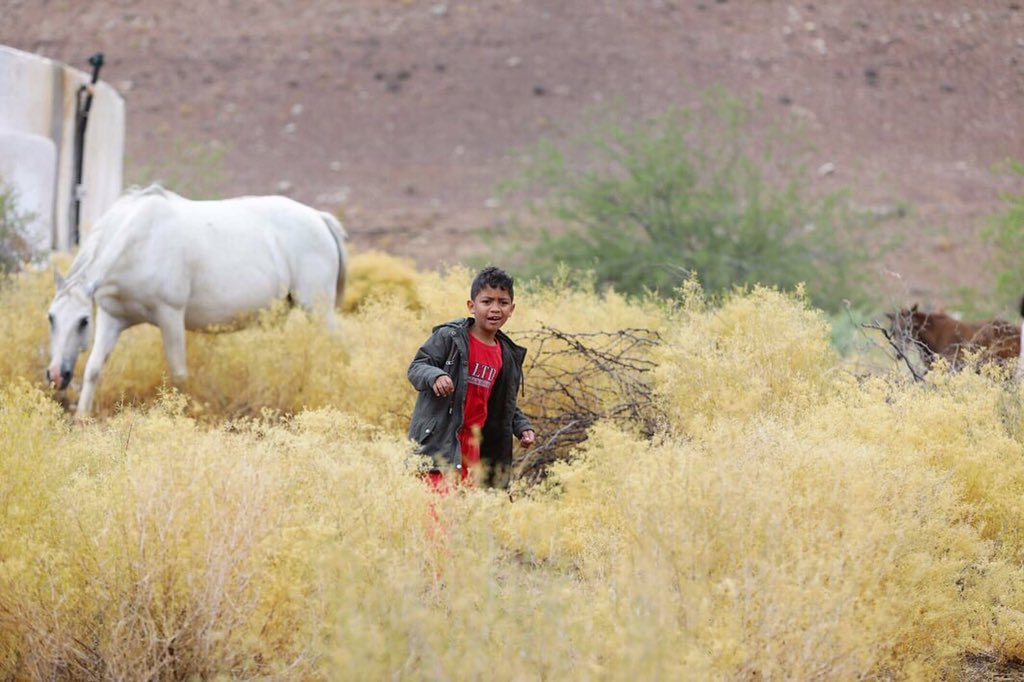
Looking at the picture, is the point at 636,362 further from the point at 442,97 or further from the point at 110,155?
the point at 442,97

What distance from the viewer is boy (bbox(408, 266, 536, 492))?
5816mm

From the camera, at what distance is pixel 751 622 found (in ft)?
13.7

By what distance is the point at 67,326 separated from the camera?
8.87m

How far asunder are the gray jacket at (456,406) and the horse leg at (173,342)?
3.81 metres

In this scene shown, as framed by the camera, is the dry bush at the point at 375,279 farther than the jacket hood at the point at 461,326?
Yes

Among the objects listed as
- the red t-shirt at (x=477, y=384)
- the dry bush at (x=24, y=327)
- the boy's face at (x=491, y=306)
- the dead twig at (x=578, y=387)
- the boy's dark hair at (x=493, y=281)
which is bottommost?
the dry bush at (x=24, y=327)

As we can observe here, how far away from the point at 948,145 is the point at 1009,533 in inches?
1313

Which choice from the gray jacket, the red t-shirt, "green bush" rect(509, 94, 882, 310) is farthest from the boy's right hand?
"green bush" rect(509, 94, 882, 310)

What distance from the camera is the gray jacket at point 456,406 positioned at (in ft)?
19.1

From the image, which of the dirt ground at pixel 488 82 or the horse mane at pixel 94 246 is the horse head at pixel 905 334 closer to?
the horse mane at pixel 94 246

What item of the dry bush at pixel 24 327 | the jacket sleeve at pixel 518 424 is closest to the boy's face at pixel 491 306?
the jacket sleeve at pixel 518 424

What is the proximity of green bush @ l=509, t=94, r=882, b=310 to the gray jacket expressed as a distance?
1163 centimetres

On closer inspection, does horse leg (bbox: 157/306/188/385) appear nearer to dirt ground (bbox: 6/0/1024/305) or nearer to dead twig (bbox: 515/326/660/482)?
dead twig (bbox: 515/326/660/482)

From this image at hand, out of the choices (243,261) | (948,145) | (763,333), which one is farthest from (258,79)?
(763,333)
